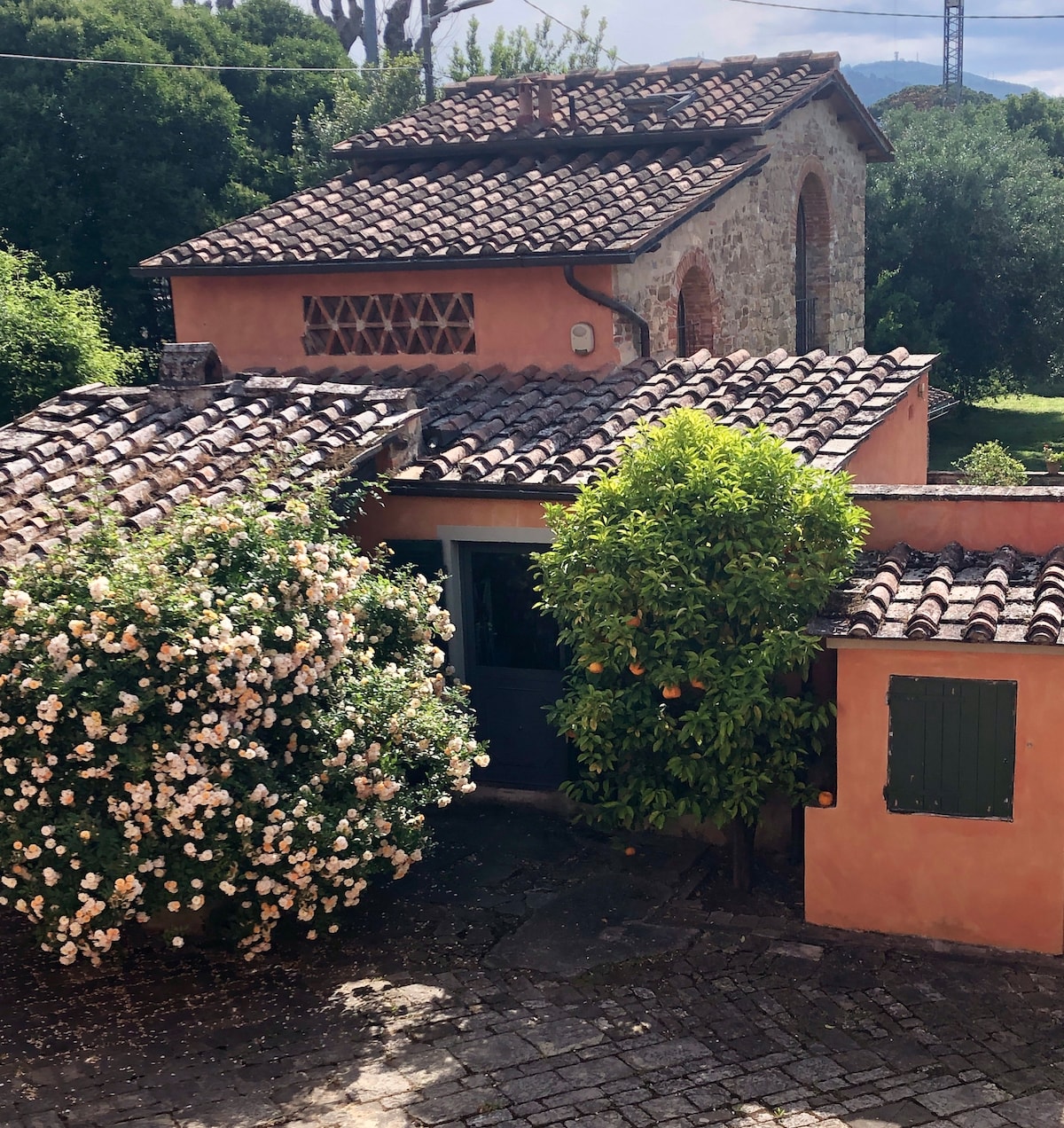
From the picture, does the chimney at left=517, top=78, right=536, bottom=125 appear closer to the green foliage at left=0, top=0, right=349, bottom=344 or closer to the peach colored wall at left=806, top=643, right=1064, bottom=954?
the peach colored wall at left=806, top=643, right=1064, bottom=954

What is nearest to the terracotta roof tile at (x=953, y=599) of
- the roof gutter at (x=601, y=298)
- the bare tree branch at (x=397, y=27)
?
the roof gutter at (x=601, y=298)

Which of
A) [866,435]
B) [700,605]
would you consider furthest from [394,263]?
[700,605]

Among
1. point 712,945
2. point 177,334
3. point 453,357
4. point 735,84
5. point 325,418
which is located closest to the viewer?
point 712,945

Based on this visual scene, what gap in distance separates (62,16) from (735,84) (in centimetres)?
1797

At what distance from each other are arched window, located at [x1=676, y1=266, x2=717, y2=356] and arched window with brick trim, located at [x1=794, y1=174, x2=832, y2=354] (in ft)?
12.8

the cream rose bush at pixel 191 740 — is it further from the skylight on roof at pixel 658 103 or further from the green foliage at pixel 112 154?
the green foliage at pixel 112 154

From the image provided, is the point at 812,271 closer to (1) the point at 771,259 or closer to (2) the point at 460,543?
(1) the point at 771,259

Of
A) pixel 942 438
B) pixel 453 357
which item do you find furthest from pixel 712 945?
pixel 942 438

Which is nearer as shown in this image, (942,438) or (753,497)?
(753,497)

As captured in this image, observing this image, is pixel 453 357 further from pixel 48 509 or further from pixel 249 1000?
pixel 249 1000

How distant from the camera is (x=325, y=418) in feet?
34.2

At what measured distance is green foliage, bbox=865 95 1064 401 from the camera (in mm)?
29641

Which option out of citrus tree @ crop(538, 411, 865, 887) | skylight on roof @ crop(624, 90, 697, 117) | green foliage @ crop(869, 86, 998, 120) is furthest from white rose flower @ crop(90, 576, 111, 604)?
green foliage @ crop(869, 86, 998, 120)

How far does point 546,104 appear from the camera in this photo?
15.5m
